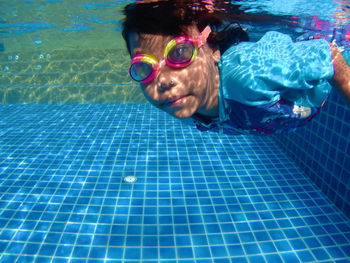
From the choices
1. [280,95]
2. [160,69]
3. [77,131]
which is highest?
[160,69]

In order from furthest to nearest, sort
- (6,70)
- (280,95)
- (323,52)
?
(6,70), (280,95), (323,52)

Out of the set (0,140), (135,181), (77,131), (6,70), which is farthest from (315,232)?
(6,70)

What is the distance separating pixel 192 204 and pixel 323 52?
2.83 meters

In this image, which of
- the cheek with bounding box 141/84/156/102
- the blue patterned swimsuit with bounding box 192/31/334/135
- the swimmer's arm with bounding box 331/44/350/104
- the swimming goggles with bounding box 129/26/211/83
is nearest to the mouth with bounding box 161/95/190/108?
the cheek with bounding box 141/84/156/102

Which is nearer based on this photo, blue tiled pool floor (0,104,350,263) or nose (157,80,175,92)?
nose (157,80,175,92)

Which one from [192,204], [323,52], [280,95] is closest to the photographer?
[323,52]

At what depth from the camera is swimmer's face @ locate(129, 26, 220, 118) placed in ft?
6.41

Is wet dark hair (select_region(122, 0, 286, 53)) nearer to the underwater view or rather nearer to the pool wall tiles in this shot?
the underwater view

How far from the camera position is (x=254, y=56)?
213cm

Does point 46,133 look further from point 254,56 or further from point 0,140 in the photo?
point 254,56

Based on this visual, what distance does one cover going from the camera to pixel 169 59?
6.34ft

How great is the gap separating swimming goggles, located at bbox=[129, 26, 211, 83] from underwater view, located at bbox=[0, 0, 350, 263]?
1 cm

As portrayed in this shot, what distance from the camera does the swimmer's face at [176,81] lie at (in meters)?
1.96

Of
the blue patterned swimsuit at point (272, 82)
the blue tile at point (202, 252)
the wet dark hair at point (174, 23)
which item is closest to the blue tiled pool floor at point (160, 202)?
the blue tile at point (202, 252)
